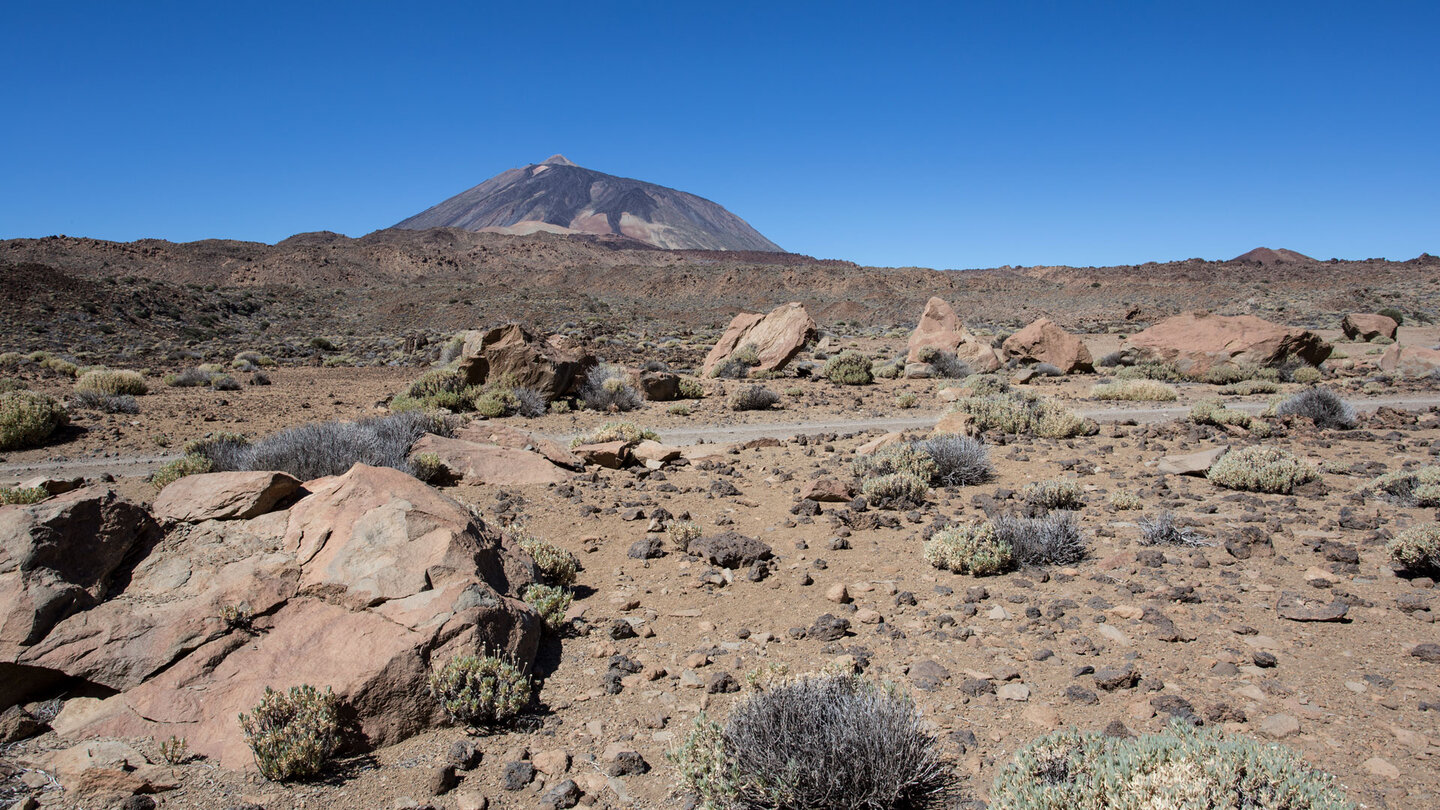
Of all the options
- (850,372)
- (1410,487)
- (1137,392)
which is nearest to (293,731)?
(1410,487)

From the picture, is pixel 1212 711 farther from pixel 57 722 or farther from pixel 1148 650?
pixel 57 722

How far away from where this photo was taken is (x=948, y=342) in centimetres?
2109

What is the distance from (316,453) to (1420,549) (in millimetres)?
9215

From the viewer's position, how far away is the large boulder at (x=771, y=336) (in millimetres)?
19750

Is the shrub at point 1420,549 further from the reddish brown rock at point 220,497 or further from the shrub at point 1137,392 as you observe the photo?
the shrub at point 1137,392

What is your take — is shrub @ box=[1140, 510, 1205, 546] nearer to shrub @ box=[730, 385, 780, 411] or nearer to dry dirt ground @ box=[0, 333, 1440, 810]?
dry dirt ground @ box=[0, 333, 1440, 810]

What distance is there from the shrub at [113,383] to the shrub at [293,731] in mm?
15010

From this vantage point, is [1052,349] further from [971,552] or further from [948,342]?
[971,552]

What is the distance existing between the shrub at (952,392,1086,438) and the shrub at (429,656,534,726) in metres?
8.83

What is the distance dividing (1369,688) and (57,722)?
5898 millimetres

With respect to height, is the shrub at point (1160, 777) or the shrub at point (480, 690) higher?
the shrub at point (1160, 777)

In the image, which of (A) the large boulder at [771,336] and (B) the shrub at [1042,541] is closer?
(B) the shrub at [1042,541]

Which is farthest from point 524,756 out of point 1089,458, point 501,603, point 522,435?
point 1089,458

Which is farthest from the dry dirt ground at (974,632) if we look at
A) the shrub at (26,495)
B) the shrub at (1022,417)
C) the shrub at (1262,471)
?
the shrub at (26,495)
